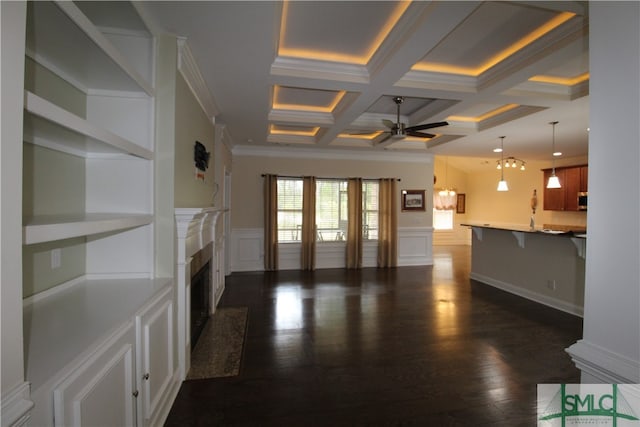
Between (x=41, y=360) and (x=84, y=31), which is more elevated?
(x=84, y=31)

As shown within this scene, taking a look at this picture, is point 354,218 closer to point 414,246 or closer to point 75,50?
point 414,246

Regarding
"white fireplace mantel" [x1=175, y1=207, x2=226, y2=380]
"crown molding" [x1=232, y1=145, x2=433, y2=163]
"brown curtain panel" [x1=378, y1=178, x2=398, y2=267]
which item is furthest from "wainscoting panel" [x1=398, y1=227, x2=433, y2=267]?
"white fireplace mantel" [x1=175, y1=207, x2=226, y2=380]

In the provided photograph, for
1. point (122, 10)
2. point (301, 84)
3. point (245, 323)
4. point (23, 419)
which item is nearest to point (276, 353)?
point (245, 323)

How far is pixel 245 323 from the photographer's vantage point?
3742 mm

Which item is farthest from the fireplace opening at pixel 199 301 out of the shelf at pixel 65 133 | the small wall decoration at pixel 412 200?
the small wall decoration at pixel 412 200

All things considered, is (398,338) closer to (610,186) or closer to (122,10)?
(610,186)

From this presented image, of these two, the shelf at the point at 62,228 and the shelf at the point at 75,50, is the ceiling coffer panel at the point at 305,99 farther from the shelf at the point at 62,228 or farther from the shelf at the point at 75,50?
the shelf at the point at 62,228

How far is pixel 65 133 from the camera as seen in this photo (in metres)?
1.53

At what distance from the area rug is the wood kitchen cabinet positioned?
26.1ft

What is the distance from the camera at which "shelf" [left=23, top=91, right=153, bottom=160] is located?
3.62 feet

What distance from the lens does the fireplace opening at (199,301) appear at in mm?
2987

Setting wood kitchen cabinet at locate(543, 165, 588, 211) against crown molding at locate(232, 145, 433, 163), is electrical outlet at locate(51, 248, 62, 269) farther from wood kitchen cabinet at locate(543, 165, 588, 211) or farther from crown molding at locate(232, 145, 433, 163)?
wood kitchen cabinet at locate(543, 165, 588, 211)

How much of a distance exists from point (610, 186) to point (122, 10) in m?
2.64

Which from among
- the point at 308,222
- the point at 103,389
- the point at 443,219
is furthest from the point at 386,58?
the point at 443,219
